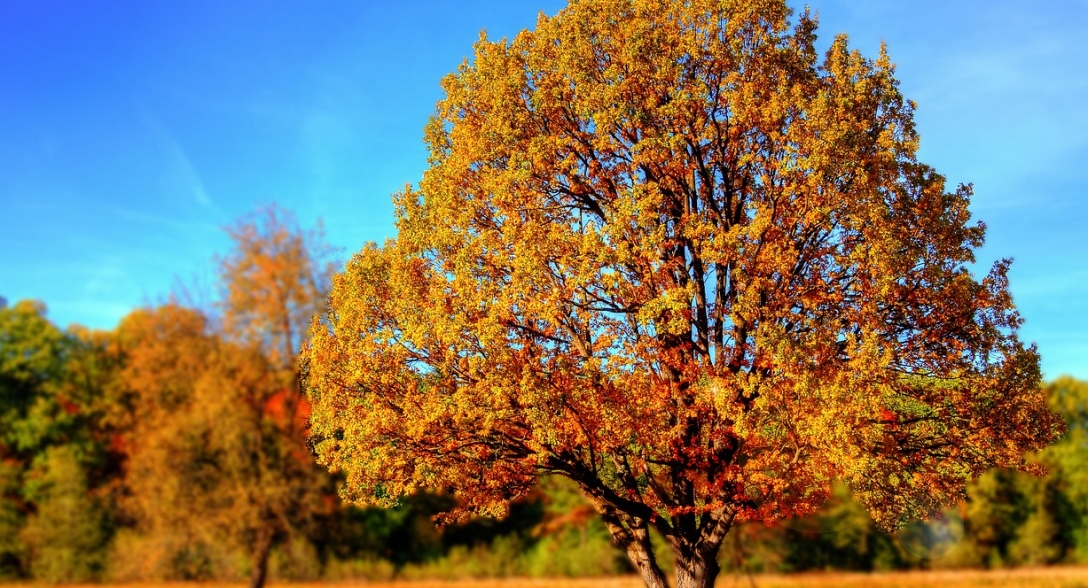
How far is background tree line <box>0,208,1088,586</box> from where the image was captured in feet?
120

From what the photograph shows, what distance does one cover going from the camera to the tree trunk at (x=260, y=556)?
3638 centimetres

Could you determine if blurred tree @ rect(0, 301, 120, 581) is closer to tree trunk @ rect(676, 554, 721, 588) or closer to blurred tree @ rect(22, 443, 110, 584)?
blurred tree @ rect(22, 443, 110, 584)

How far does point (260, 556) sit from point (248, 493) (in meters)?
2.97

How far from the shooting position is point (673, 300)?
51.7 ft

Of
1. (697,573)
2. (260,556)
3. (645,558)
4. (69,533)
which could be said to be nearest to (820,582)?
(697,573)

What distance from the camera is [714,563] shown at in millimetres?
19234

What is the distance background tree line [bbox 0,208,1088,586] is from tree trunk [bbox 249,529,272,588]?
7 centimetres

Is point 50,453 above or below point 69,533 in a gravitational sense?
above

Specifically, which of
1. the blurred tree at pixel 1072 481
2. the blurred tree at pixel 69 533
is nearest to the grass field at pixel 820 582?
the blurred tree at pixel 69 533

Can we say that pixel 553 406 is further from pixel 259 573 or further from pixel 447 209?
pixel 259 573

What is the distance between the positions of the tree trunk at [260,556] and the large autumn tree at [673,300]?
19839 millimetres

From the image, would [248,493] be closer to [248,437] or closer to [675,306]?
[248,437]

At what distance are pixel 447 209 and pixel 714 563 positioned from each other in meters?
9.96

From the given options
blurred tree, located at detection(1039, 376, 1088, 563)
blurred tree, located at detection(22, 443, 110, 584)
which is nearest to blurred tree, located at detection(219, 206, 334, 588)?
blurred tree, located at detection(22, 443, 110, 584)
